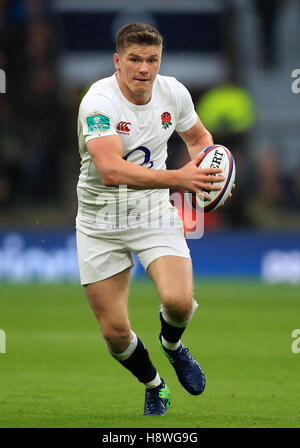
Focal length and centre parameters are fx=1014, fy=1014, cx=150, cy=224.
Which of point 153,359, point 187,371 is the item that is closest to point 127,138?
point 187,371

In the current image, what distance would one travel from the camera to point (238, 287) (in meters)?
15.6

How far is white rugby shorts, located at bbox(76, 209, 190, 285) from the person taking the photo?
643cm

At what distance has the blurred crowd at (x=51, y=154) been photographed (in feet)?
54.5

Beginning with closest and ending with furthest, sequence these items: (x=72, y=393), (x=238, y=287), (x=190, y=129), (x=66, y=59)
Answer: (x=190, y=129) < (x=72, y=393) < (x=238, y=287) < (x=66, y=59)

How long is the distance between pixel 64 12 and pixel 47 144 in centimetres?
523

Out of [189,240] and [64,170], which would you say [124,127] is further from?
[64,170]

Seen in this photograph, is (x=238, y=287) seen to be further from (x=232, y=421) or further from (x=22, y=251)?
(x=232, y=421)

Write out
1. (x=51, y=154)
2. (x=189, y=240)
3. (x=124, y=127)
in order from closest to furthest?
(x=124, y=127) < (x=189, y=240) < (x=51, y=154)

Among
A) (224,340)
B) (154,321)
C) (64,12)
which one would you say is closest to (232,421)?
(224,340)

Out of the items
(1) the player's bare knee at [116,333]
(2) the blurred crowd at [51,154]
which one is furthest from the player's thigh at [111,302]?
Result: (2) the blurred crowd at [51,154]

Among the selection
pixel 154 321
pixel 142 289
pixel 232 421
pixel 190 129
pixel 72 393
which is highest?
pixel 190 129

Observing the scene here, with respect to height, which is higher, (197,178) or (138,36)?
(138,36)

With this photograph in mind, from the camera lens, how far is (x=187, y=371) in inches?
260

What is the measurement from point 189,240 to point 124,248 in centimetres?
985
